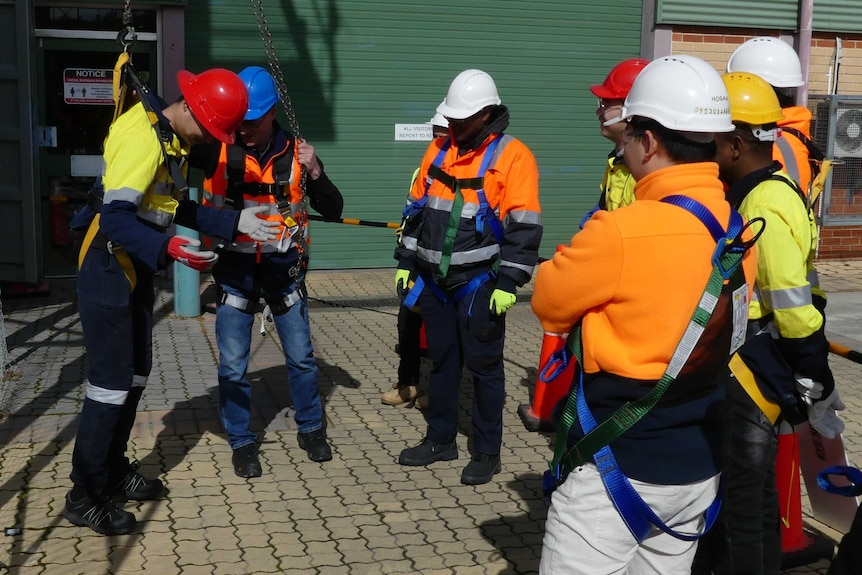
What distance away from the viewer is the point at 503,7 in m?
12.6

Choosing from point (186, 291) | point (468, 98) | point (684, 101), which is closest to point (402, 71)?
point (186, 291)

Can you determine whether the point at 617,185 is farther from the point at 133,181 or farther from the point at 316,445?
the point at 133,181

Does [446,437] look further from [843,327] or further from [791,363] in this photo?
[843,327]

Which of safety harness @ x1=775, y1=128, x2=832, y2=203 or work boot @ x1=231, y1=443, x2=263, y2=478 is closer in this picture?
safety harness @ x1=775, y1=128, x2=832, y2=203

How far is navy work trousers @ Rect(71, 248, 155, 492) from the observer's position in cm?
483

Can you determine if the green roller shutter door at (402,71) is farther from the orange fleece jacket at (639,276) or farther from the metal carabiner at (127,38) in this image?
the orange fleece jacket at (639,276)

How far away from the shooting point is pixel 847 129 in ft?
45.0

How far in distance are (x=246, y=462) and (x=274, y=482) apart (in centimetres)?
21

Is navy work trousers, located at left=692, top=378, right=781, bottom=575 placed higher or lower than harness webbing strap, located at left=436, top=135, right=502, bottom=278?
lower

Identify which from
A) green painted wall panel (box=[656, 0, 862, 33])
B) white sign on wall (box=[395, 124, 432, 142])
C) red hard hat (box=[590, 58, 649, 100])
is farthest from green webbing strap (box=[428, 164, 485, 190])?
green painted wall panel (box=[656, 0, 862, 33])

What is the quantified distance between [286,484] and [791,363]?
9.65 ft

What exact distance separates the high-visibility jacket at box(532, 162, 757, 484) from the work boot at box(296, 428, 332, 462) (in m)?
3.19

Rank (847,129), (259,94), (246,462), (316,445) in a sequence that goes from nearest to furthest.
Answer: (259,94), (246,462), (316,445), (847,129)

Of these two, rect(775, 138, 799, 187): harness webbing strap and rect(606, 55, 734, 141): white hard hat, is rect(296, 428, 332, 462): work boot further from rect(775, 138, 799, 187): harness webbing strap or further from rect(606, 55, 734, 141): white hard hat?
rect(606, 55, 734, 141): white hard hat
